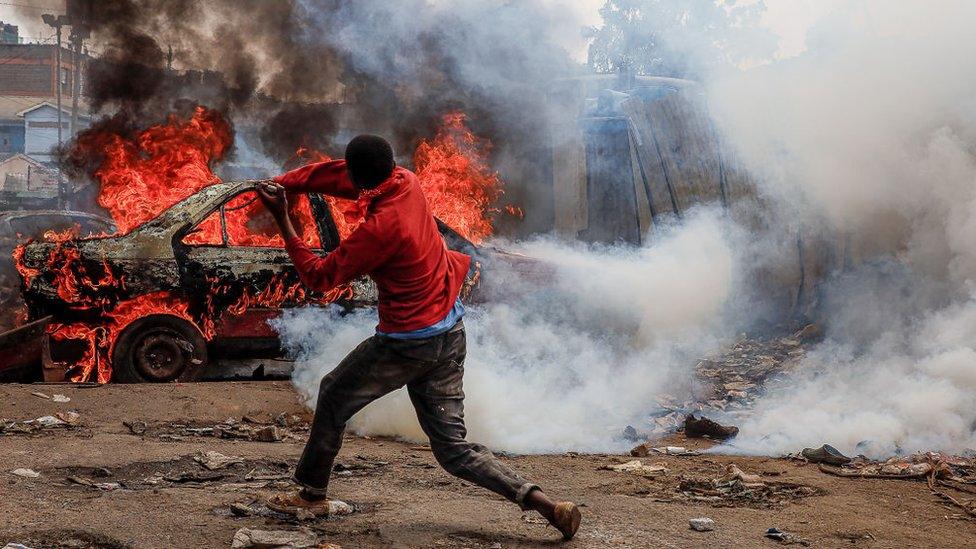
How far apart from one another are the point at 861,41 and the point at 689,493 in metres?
7.03

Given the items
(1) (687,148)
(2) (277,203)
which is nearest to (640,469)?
(2) (277,203)

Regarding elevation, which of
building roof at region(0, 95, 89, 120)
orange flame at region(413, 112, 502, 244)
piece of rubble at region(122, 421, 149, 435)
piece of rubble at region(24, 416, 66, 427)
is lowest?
piece of rubble at region(122, 421, 149, 435)

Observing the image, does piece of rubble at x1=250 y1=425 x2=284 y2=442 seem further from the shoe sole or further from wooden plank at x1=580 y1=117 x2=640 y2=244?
wooden plank at x1=580 y1=117 x2=640 y2=244

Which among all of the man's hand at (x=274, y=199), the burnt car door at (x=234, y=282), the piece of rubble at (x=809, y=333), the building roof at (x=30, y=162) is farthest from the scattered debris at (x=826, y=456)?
the building roof at (x=30, y=162)

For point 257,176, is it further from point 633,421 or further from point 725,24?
point 633,421

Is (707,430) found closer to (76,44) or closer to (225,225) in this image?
(225,225)

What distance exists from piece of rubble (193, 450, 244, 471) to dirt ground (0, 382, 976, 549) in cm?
6

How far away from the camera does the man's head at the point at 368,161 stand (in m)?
3.65

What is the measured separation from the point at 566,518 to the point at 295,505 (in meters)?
1.16

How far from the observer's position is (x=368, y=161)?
3646mm

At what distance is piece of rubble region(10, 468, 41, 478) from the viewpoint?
4.38m

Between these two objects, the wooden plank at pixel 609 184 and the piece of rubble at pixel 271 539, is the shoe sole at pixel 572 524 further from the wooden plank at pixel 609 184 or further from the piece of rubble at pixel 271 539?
the wooden plank at pixel 609 184

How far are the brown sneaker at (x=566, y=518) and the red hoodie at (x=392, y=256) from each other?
924 millimetres

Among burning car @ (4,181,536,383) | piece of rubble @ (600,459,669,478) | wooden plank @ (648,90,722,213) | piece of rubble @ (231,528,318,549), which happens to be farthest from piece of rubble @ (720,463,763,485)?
wooden plank @ (648,90,722,213)
